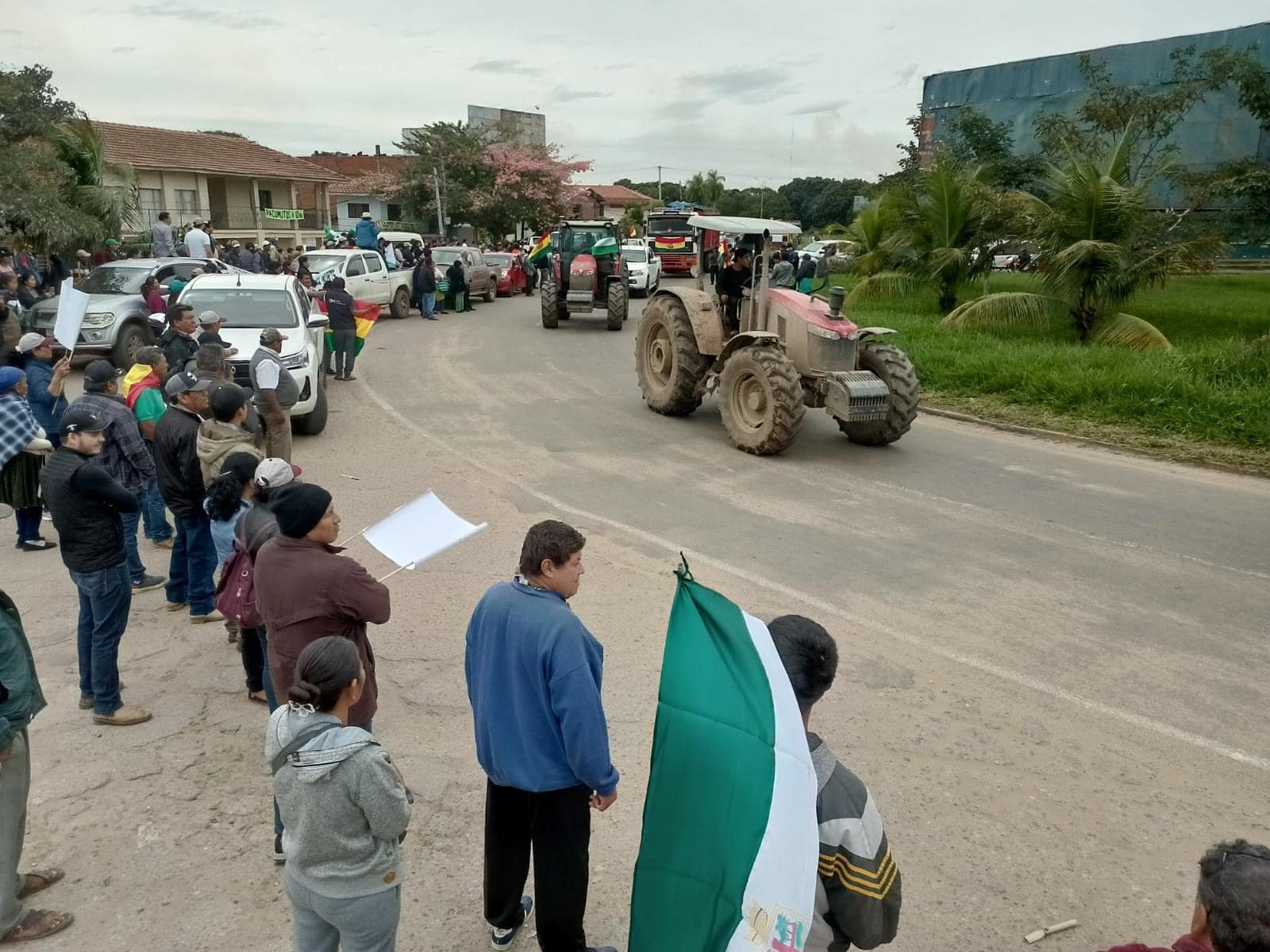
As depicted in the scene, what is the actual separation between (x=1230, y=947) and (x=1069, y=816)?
2.62 m

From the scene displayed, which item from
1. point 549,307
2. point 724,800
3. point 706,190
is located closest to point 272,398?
point 724,800

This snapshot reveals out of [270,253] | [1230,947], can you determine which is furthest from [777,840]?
[270,253]

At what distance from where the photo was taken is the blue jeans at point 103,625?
4828 mm

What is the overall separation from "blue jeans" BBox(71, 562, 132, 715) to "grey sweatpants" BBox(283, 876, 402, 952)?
2598mm

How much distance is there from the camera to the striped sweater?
8.07ft

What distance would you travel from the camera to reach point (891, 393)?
10.7 metres

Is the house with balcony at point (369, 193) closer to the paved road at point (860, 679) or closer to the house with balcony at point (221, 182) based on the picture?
the house with balcony at point (221, 182)

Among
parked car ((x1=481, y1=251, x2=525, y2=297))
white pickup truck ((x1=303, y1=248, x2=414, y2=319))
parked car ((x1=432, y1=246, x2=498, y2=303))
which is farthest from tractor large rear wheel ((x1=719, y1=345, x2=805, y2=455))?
parked car ((x1=481, y1=251, x2=525, y2=297))

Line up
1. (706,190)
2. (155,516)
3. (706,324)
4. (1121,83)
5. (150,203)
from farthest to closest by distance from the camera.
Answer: (706,190), (150,203), (1121,83), (706,324), (155,516)

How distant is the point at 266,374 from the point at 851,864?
23.0 ft

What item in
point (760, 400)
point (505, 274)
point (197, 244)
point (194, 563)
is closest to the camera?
point (194, 563)

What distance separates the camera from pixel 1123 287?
15.8m

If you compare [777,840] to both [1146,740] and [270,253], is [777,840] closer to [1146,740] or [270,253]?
[1146,740]

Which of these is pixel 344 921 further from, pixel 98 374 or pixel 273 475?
pixel 98 374
